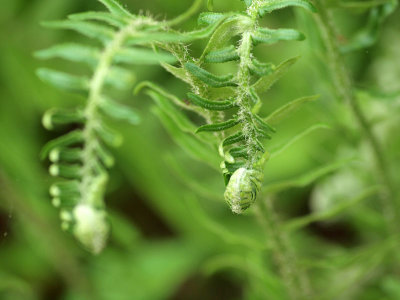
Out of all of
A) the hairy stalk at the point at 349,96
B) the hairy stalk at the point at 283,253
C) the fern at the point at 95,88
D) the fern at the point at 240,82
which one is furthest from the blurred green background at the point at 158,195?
the fern at the point at 240,82

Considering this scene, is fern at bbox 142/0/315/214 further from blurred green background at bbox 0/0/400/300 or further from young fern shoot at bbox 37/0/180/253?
blurred green background at bbox 0/0/400/300

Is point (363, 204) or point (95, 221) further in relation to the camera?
point (363, 204)

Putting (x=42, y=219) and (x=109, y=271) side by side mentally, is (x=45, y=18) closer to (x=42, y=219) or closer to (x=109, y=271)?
(x=42, y=219)

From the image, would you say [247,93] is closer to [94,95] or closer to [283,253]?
[94,95]

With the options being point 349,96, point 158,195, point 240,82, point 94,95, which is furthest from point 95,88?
point 158,195

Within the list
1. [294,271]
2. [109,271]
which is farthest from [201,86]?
[109,271]

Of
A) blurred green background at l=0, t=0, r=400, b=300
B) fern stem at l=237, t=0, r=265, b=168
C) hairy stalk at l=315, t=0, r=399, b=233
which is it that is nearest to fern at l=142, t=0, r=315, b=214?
fern stem at l=237, t=0, r=265, b=168
